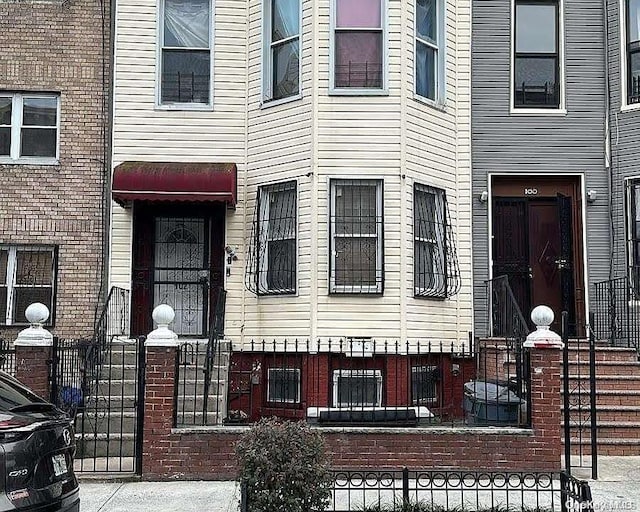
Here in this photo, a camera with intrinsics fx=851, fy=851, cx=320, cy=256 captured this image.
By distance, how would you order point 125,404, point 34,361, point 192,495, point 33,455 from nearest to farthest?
point 33,455 < point 192,495 < point 34,361 < point 125,404

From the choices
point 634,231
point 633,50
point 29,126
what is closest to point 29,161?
point 29,126

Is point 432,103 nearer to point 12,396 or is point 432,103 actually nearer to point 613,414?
point 613,414

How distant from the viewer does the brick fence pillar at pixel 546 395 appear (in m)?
9.54

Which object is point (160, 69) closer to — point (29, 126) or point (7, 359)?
point (29, 126)

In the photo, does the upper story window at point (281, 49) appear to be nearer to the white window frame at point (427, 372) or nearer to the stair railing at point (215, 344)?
the stair railing at point (215, 344)

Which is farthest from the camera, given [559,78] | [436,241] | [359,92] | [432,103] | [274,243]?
[559,78]

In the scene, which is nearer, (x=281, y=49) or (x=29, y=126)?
(x=281, y=49)

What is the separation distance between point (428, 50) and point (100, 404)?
7.38m

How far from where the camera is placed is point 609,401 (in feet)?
37.8

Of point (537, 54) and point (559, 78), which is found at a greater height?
point (537, 54)

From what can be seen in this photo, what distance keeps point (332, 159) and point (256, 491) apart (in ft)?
21.1

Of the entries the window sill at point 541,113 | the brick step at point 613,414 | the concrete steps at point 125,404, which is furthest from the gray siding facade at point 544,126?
the concrete steps at point 125,404

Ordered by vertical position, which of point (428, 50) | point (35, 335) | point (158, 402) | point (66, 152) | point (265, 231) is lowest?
point (158, 402)

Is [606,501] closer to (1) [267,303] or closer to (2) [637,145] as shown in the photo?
(1) [267,303]
